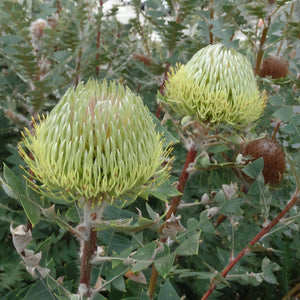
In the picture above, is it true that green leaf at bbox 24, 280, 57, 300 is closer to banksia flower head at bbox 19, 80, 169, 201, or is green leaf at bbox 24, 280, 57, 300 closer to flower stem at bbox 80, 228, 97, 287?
flower stem at bbox 80, 228, 97, 287

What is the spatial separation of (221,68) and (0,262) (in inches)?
46.8

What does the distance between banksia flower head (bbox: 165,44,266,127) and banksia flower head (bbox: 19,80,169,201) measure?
387mm

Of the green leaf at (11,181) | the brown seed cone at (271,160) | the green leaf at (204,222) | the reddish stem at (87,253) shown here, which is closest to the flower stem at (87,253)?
the reddish stem at (87,253)

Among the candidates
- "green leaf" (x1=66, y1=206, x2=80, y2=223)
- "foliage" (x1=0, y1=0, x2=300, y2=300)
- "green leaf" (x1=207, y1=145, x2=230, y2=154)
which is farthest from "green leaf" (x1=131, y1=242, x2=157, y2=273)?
"green leaf" (x1=207, y1=145, x2=230, y2=154)

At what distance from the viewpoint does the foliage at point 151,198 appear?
3.15 feet

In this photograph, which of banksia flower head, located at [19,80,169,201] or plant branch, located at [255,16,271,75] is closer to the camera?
banksia flower head, located at [19,80,169,201]

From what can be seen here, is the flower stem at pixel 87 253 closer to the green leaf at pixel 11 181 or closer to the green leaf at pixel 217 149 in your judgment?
the green leaf at pixel 11 181

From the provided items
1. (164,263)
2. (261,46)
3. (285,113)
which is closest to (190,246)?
(164,263)

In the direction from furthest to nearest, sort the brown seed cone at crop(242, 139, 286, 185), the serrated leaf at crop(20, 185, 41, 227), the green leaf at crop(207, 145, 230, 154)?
1. the brown seed cone at crop(242, 139, 286, 185)
2. the green leaf at crop(207, 145, 230, 154)
3. the serrated leaf at crop(20, 185, 41, 227)

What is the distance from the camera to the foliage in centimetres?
96

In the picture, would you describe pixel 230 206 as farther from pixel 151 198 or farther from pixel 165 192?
pixel 151 198

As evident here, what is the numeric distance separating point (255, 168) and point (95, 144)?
2.25ft

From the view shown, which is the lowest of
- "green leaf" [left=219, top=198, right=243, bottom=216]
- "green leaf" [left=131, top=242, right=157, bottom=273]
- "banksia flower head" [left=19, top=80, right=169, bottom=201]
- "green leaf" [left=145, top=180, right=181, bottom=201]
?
"green leaf" [left=219, top=198, right=243, bottom=216]

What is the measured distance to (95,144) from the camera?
84 cm
